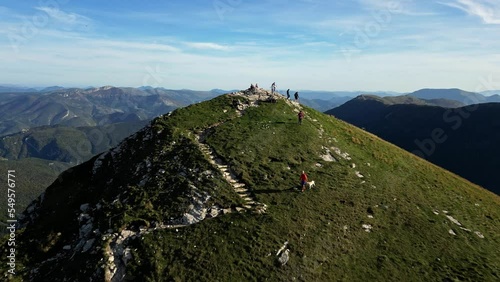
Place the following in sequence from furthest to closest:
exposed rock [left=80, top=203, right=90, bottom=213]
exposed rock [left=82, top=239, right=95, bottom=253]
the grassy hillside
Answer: exposed rock [left=80, top=203, right=90, bottom=213], exposed rock [left=82, top=239, right=95, bottom=253], the grassy hillside

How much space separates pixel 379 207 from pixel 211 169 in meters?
18.2

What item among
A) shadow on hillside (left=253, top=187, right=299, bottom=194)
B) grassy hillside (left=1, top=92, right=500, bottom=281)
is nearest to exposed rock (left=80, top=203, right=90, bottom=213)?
grassy hillside (left=1, top=92, right=500, bottom=281)

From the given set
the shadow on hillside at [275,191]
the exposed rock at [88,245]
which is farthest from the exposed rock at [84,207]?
the shadow on hillside at [275,191]

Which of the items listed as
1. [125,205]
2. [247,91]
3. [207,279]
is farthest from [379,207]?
[247,91]

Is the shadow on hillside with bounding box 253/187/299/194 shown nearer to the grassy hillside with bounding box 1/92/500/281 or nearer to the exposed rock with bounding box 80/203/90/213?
the grassy hillside with bounding box 1/92/500/281

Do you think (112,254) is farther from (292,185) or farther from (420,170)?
(420,170)

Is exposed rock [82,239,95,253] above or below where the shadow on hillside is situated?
below

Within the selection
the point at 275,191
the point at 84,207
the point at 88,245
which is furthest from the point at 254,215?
the point at 84,207

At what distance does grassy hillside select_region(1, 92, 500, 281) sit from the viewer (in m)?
27.4

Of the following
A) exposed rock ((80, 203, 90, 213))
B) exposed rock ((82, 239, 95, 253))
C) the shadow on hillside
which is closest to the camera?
exposed rock ((82, 239, 95, 253))

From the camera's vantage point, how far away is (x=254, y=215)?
3184 cm

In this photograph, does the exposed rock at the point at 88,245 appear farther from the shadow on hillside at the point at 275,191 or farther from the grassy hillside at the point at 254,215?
the shadow on hillside at the point at 275,191

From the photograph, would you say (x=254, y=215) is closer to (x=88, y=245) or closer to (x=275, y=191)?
(x=275, y=191)

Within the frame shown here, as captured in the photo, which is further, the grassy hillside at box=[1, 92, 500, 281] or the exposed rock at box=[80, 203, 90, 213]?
the exposed rock at box=[80, 203, 90, 213]
